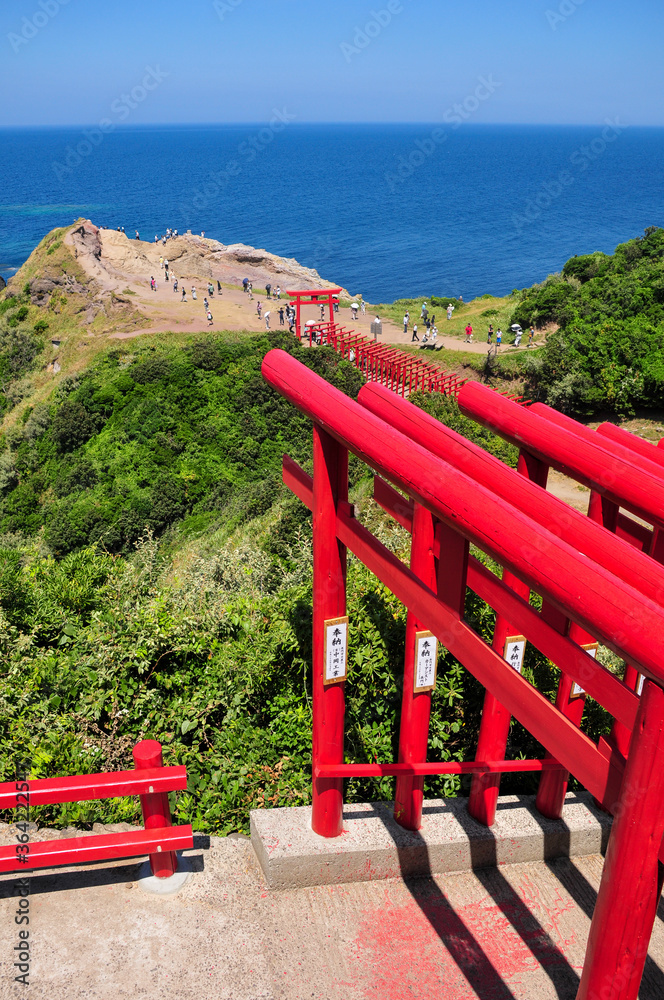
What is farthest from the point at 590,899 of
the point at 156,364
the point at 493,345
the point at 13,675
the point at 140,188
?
the point at 140,188

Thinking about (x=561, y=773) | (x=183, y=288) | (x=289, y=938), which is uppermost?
(x=183, y=288)

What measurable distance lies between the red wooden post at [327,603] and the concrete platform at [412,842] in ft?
0.56

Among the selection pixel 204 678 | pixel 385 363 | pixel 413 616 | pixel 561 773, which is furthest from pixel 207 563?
pixel 385 363

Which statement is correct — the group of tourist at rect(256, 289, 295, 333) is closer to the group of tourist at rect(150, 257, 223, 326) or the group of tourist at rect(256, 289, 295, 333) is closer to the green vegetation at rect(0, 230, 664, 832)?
the group of tourist at rect(150, 257, 223, 326)

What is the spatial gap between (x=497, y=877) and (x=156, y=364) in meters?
23.8

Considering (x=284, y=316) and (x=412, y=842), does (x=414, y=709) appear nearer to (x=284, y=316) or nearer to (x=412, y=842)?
(x=412, y=842)

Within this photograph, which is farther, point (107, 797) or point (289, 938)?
point (289, 938)

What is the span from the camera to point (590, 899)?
192 inches

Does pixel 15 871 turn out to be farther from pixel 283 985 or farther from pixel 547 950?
pixel 547 950

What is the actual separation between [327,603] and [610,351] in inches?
789

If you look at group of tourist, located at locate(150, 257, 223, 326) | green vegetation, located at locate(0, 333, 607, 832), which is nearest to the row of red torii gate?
group of tourist, located at locate(150, 257, 223, 326)

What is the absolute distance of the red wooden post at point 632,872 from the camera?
212 cm

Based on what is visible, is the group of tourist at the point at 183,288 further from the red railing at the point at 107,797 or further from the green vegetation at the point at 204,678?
the red railing at the point at 107,797

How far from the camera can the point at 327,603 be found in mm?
4309
